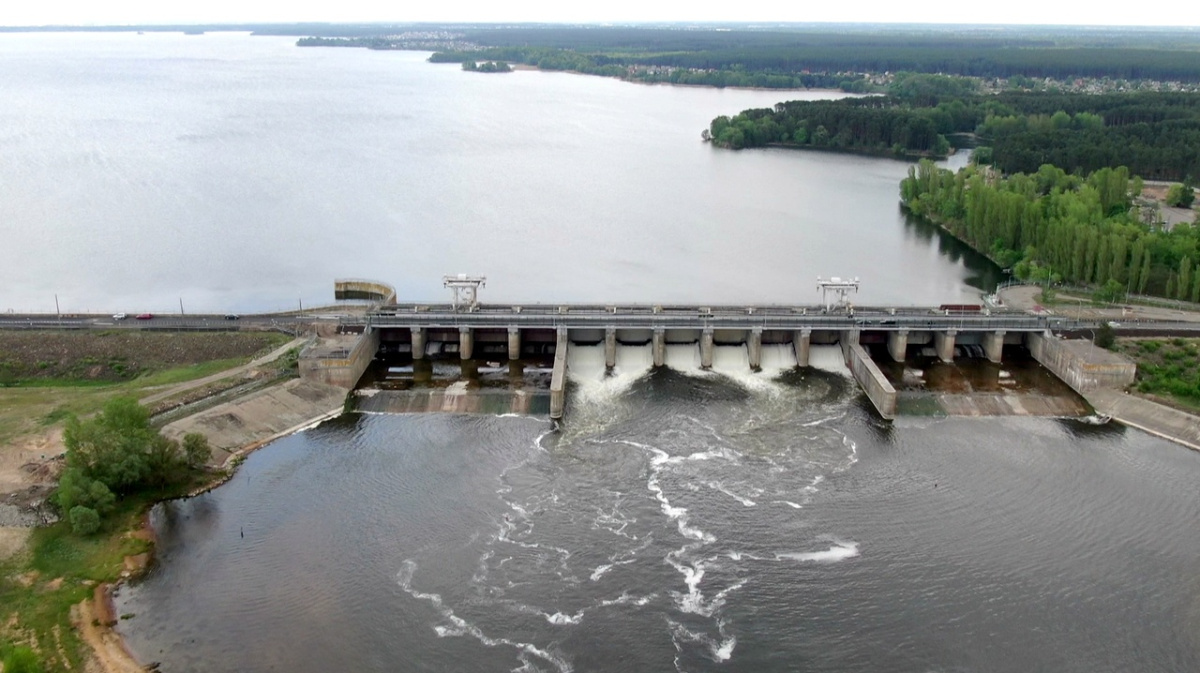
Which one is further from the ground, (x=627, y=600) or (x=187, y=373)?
(x=187, y=373)

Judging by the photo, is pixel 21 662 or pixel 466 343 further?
pixel 466 343

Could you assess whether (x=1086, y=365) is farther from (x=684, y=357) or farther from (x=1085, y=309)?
(x=684, y=357)

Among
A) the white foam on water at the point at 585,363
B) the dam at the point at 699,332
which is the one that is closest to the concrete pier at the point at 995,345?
the dam at the point at 699,332

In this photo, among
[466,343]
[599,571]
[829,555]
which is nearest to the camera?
[599,571]

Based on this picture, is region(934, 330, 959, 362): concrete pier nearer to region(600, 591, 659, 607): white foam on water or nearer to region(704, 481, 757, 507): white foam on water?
region(704, 481, 757, 507): white foam on water

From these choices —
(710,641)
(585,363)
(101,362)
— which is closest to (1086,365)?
(585,363)

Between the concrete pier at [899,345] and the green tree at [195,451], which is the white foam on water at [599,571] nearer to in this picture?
the green tree at [195,451]

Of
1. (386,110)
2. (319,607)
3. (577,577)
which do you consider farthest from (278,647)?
(386,110)
